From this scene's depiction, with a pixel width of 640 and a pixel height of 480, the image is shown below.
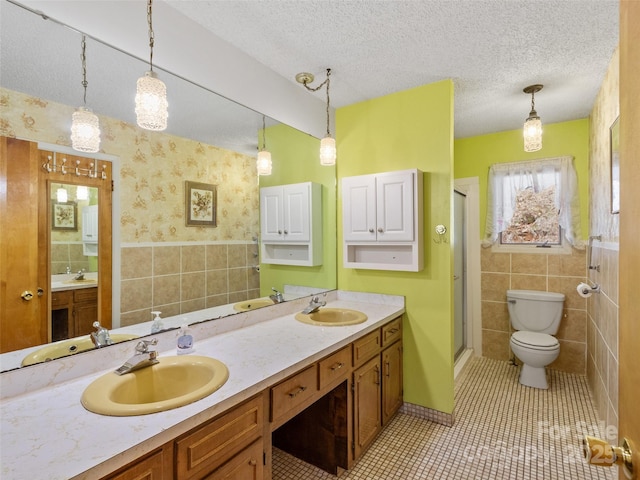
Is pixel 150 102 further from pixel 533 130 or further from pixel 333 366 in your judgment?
pixel 533 130

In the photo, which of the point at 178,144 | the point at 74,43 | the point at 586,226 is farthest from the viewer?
the point at 586,226

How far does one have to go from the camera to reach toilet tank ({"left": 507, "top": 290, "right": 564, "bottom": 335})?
291 cm

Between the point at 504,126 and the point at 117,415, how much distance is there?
11.9ft

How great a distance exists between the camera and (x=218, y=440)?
101 cm

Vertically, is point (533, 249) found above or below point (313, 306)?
above

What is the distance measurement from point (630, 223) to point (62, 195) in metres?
1.75

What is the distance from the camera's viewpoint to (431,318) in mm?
2283

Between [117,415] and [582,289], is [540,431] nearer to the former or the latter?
[582,289]

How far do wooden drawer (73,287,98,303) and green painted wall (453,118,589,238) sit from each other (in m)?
3.36

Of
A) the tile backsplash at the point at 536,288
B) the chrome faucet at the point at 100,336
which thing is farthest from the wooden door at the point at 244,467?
Result: the tile backsplash at the point at 536,288

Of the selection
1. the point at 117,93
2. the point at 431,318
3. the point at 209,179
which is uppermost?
the point at 117,93

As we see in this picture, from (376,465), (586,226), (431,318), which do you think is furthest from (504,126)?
(376,465)

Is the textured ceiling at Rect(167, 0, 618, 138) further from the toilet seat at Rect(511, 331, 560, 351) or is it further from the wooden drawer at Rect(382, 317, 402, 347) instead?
the toilet seat at Rect(511, 331, 560, 351)

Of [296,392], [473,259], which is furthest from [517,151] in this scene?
[296,392]
